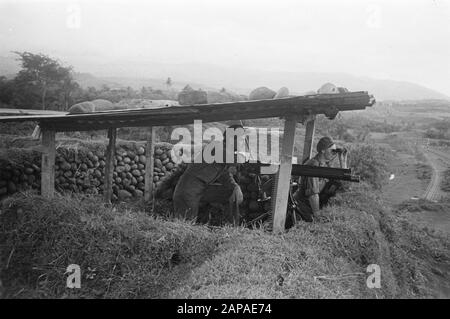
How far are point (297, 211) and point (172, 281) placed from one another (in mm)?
3642

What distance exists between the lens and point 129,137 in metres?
17.8

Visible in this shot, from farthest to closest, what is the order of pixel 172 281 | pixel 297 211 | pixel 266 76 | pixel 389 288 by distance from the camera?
pixel 266 76, pixel 297 211, pixel 389 288, pixel 172 281

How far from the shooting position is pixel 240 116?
623 cm

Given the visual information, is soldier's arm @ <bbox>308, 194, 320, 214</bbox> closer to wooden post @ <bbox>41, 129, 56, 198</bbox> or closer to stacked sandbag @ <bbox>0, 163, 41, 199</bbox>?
wooden post @ <bbox>41, 129, 56, 198</bbox>

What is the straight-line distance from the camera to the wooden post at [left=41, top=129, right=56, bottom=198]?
670 centimetres

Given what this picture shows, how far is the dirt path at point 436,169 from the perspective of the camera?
71.6 feet

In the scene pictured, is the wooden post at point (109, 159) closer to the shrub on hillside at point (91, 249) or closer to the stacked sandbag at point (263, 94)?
the shrub on hillside at point (91, 249)

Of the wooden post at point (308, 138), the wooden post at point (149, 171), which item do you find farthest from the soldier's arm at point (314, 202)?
the wooden post at point (149, 171)

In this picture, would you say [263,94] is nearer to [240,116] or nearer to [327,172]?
[240,116]

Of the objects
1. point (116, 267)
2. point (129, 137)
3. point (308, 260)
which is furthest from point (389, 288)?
point (129, 137)

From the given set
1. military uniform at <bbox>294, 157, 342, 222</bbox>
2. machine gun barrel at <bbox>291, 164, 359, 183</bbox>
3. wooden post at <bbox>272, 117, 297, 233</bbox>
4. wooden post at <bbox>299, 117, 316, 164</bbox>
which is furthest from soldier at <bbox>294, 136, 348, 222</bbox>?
wooden post at <bbox>272, 117, 297, 233</bbox>

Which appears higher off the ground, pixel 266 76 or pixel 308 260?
pixel 266 76

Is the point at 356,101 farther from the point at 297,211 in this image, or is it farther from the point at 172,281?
the point at 172,281

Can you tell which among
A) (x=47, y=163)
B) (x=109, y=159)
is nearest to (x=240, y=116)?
(x=109, y=159)
